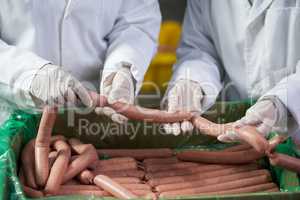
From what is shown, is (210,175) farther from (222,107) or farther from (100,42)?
(100,42)

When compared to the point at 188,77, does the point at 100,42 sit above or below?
above

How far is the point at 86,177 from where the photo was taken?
149 centimetres

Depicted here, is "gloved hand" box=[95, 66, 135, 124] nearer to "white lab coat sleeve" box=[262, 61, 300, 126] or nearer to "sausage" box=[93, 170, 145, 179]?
"sausage" box=[93, 170, 145, 179]

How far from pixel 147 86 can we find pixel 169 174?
61.8 inches

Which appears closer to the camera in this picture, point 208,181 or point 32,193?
point 32,193

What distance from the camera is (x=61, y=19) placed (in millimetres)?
1721

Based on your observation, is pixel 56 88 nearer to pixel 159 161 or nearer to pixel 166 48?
pixel 159 161

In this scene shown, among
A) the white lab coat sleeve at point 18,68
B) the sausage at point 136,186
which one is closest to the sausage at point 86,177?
the sausage at point 136,186

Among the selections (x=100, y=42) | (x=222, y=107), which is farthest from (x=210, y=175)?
(x=100, y=42)

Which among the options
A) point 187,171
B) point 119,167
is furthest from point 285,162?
point 119,167

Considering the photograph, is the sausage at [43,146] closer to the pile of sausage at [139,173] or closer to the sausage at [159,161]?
the pile of sausage at [139,173]

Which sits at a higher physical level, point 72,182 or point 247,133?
point 247,133

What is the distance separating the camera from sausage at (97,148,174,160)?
170 centimetres

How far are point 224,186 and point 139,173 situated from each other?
0.29 m
